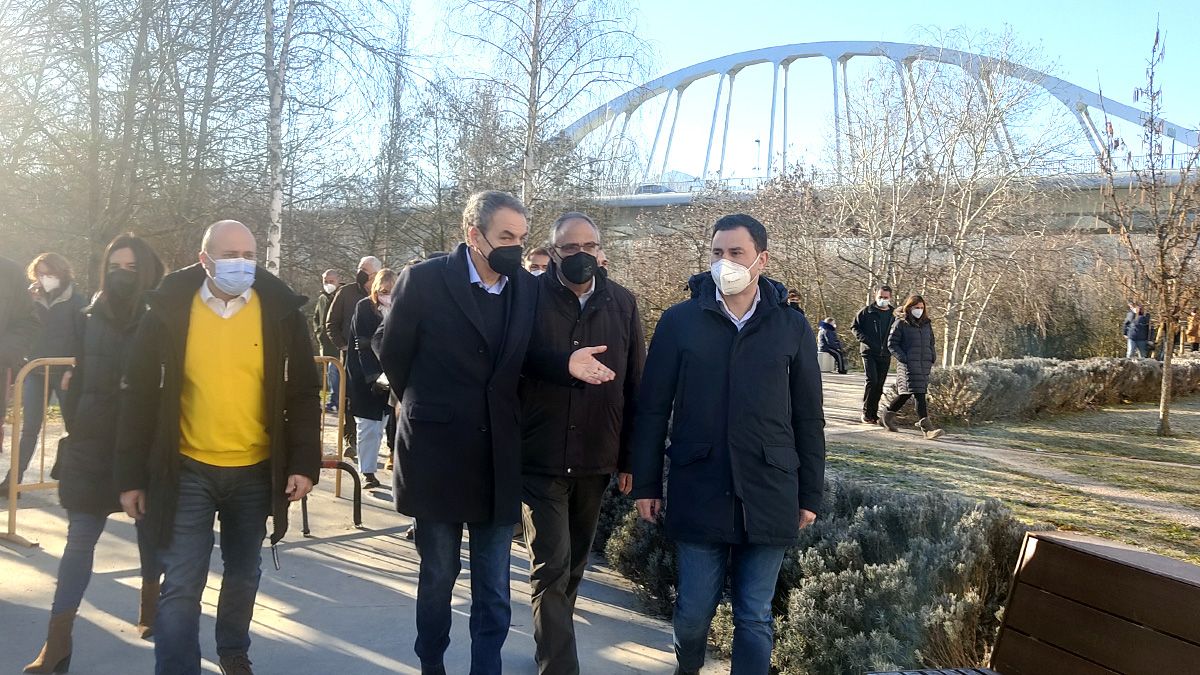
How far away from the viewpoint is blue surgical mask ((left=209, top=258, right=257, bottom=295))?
3092 millimetres

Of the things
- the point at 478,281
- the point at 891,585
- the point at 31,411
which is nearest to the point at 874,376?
the point at 891,585

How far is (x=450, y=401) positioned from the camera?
3.23 m

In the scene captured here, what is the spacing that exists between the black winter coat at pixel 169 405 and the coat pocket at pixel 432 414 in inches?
18.0

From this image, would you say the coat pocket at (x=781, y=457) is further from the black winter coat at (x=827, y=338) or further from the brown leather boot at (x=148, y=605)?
the black winter coat at (x=827, y=338)

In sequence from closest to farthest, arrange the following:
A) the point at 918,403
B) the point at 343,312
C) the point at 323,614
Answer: the point at 323,614 → the point at 343,312 → the point at 918,403

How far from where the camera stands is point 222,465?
313 centimetres

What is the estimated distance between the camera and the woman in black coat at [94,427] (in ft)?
11.6

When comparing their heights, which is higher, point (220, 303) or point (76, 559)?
point (220, 303)

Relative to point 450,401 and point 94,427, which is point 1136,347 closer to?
point 450,401

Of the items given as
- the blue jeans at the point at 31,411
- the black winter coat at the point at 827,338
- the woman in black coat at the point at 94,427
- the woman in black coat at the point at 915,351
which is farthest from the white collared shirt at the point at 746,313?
the black winter coat at the point at 827,338

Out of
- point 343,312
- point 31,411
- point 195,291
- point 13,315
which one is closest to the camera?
point 195,291

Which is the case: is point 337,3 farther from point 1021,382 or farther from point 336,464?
point 1021,382

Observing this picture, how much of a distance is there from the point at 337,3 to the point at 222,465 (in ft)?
38.8

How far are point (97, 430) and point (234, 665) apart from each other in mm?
1132
